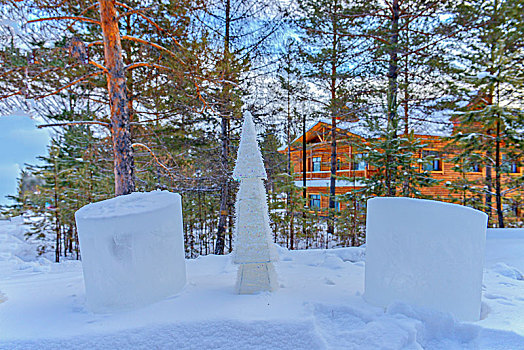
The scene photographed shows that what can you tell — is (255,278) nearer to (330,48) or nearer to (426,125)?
(330,48)

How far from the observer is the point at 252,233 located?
3.00 meters

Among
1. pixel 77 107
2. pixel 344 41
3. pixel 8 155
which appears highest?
pixel 344 41

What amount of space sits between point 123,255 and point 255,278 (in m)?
1.48

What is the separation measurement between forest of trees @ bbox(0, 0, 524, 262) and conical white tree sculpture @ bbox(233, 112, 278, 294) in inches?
122

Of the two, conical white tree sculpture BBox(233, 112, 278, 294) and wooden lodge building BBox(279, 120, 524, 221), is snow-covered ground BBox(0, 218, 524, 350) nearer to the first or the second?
conical white tree sculpture BBox(233, 112, 278, 294)

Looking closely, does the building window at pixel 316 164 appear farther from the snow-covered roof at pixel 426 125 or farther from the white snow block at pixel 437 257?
the white snow block at pixel 437 257

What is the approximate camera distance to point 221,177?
723 centimetres

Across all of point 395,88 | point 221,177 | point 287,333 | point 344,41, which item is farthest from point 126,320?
point 344,41

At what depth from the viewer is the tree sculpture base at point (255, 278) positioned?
298 cm

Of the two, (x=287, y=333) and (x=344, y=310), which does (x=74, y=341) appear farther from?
(x=344, y=310)

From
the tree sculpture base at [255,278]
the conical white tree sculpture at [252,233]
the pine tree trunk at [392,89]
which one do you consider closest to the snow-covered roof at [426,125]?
the pine tree trunk at [392,89]

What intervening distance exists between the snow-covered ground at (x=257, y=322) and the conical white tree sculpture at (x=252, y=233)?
181mm

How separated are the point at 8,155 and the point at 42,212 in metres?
4.24

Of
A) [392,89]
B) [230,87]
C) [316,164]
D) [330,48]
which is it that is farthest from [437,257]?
[316,164]
